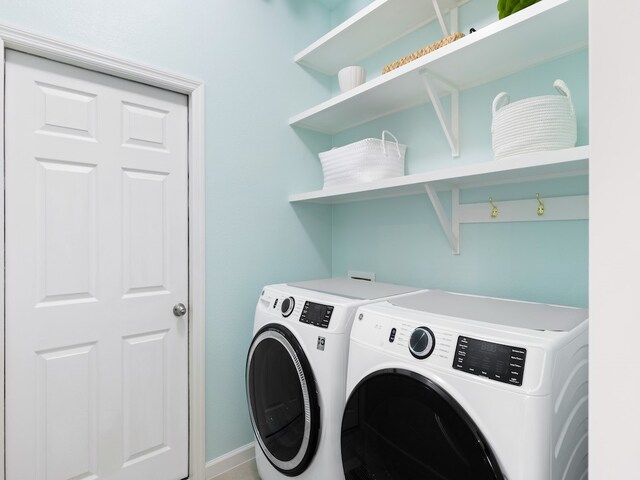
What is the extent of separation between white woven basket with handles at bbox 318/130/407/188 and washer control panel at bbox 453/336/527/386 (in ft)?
3.42

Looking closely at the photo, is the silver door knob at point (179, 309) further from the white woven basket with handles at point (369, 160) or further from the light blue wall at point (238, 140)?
the white woven basket with handles at point (369, 160)

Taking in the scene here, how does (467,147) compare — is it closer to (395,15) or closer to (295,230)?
(395,15)

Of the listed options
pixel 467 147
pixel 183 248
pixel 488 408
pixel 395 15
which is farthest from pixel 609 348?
pixel 395 15

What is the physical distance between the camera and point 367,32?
196 centimetres

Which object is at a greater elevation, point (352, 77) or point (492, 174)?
point (352, 77)

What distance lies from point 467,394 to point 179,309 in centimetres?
144

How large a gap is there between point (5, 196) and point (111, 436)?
114cm

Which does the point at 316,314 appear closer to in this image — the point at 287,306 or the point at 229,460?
the point at 287,306

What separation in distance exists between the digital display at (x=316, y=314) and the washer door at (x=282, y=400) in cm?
10

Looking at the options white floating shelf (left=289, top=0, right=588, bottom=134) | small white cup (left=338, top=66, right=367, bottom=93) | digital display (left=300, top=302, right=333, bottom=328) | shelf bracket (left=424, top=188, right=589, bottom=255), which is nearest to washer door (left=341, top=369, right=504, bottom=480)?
digital display (left=300, top=302, right=333, bottom=328)

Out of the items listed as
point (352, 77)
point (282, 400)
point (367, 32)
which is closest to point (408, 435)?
point (282, 400)

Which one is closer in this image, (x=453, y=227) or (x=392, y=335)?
(x=392, y=335)

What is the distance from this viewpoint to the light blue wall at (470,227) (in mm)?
1398

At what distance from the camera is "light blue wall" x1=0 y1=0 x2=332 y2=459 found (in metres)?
1.73
